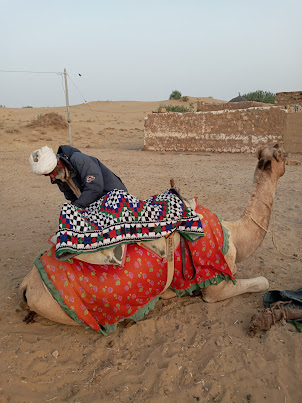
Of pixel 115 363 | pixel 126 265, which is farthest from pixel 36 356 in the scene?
pixel 126 265

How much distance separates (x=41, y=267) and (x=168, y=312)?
1.23 meters

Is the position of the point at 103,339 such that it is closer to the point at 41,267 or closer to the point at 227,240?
the point at 41,267

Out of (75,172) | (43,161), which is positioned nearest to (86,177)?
(75,172)

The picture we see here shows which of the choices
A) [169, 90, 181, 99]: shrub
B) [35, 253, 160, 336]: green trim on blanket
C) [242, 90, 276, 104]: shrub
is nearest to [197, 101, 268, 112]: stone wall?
[242, 90, 276, 104]: shrub

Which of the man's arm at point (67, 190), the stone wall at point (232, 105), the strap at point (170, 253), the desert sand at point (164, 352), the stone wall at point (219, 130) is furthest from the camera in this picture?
the stone wall at point (232, 105)

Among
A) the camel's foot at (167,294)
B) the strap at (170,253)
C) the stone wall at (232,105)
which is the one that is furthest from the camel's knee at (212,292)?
the stone wall at (232,105)

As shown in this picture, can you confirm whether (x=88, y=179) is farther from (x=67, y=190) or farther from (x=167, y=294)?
(x=167, y=294)

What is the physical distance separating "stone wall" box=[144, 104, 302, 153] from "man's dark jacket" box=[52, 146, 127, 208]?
8.99 m

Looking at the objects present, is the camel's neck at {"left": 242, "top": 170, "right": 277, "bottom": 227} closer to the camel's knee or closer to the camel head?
the camel head

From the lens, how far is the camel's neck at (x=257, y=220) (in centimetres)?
335

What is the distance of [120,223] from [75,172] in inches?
66.9

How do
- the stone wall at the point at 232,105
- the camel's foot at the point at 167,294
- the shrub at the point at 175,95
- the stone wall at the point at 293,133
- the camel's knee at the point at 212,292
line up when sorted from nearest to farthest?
1. the camel's knee at the point at 212,292
2. the camel's foot at the point at 167,294
3. the stone wall at the point at 293,133
4. the stone wall at the point at 232,105
5. the shrub at the point at 175,95

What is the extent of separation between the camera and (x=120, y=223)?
2.84 metres

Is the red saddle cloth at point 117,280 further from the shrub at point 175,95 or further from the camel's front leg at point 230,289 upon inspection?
the shrub at point 175,95
